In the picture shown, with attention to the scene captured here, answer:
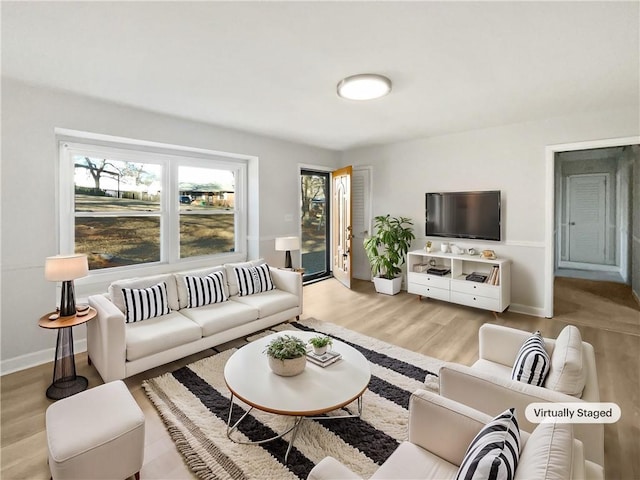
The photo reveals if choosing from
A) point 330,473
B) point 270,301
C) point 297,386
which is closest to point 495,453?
point 330,473

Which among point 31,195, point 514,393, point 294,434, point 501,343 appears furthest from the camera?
point 31,195

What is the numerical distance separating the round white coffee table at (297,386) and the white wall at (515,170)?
3.18 m

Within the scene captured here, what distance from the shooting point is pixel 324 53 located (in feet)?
7.28

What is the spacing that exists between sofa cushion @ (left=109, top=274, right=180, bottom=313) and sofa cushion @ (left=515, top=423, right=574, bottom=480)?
9.94 feet

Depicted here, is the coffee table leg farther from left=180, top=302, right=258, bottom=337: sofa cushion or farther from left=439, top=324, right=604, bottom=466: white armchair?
left=180, top=302, right=258, bottom=337: sofa cushion

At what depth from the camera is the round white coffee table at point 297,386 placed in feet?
5.66

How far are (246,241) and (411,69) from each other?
3.38m

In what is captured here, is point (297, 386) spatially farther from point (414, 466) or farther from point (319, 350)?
point (414, 466)

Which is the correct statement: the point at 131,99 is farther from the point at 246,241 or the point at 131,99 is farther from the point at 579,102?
the point at 579,102

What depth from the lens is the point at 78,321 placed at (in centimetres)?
244

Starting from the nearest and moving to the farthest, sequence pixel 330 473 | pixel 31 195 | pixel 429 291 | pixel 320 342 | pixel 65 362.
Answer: pixel 330 473 → pixel 320 342 → pixel 65 362 → pixel 31 195 → pixel 429 291

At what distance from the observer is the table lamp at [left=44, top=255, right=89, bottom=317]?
7.84 ft

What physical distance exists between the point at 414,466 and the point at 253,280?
2.80 m

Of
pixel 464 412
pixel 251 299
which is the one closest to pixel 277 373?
pixel 464 412
